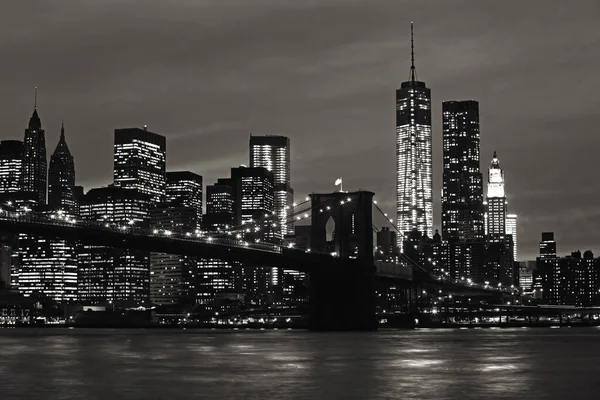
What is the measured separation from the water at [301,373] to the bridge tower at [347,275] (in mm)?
31669

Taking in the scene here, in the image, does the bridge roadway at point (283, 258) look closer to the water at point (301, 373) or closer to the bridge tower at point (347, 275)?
the bridge tower at point (347, 275)

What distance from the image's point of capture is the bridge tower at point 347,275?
312 feet

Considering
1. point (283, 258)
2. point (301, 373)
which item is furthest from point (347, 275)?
point (301, 373)

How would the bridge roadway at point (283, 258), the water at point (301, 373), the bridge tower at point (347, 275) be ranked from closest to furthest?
the water at point (301, 373)
the bridge roadway at point (283, 258)
the bridge tower at point (347, 275)

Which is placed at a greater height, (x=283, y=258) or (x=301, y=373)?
(x=283, y=258)

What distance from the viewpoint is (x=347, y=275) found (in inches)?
3750

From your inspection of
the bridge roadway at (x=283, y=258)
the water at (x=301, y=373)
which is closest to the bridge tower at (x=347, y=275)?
the bridge roadway at (x=283, y=258)

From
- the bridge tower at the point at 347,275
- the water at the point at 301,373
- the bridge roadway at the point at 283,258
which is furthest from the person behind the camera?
the bridge tower at the point at 347,275

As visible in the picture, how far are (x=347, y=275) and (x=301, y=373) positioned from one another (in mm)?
53351

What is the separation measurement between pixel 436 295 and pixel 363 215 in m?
95.3

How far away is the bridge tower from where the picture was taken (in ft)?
312

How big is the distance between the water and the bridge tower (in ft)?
104

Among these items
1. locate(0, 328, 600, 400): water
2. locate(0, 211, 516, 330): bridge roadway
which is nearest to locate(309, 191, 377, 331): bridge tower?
locate(0, 211, 516, 330): bridge roadway

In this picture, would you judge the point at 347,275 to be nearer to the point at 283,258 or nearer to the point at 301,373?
the point at 283,258
